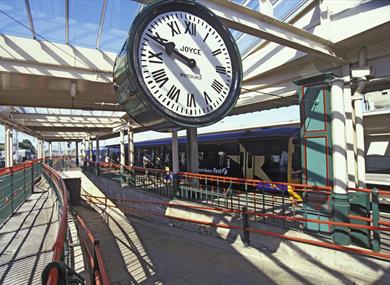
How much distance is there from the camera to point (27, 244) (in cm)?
524

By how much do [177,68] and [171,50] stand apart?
15cm

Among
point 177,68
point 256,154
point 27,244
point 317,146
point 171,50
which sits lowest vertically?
point 27,244

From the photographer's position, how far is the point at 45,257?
4.73 metres

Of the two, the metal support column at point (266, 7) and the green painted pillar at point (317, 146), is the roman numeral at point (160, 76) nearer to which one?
the metal support column at point (266, 7)

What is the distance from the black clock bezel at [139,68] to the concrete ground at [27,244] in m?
3.59

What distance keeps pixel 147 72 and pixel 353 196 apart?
550 centimetres

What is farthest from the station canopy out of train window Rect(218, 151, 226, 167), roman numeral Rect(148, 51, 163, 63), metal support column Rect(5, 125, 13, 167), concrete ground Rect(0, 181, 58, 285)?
metal support column Rect(5, 125, 13, 167)

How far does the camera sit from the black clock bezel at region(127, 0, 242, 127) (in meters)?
1.97

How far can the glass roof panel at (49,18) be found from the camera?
6648mm

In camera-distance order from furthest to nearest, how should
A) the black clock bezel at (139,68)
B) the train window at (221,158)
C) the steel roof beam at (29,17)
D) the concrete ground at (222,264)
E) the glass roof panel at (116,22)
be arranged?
the train window at (221,158) → the glass roof panel at (116,22) → the steel roof beam at (29,17) → the concrete ground at (222,264) → the black clock bezel at (139,68)

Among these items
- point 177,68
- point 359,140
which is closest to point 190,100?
point 177,68

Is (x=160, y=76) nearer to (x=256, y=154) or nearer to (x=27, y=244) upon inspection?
(x=27, y=244)

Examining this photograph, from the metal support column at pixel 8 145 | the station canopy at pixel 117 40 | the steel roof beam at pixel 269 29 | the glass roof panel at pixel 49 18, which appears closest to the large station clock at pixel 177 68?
the steel roof beam at pixel 269 29

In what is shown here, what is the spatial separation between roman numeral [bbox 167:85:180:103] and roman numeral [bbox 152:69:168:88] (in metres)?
0.08
